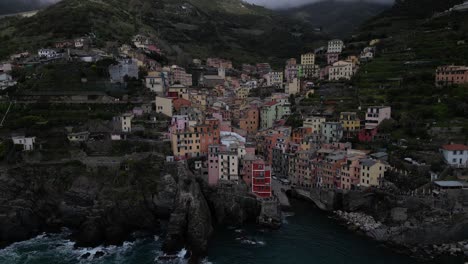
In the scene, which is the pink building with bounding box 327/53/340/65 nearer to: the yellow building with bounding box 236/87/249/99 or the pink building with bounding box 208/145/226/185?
the yellow building with bounding box 236/87/249/99

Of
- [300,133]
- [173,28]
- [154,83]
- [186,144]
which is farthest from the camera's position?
[173,28]

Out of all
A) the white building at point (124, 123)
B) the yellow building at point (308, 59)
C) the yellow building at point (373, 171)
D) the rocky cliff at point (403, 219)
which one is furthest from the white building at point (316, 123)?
the yellow building at point (308, 59)

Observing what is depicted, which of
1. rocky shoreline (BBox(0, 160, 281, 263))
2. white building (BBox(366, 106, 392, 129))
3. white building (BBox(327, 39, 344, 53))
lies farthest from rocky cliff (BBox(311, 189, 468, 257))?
white building (BBox(327, 39, 344, 53))

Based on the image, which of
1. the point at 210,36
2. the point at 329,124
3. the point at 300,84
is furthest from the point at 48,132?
the point at 210,36

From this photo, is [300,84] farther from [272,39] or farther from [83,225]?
[272,39]

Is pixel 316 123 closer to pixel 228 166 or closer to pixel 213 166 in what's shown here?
pixel 228 166

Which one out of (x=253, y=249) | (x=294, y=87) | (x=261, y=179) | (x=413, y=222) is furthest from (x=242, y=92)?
(x=413, y=222)

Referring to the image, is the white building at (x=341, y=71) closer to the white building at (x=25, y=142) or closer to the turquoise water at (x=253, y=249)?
the turquoise water at (x=253, y=249)
